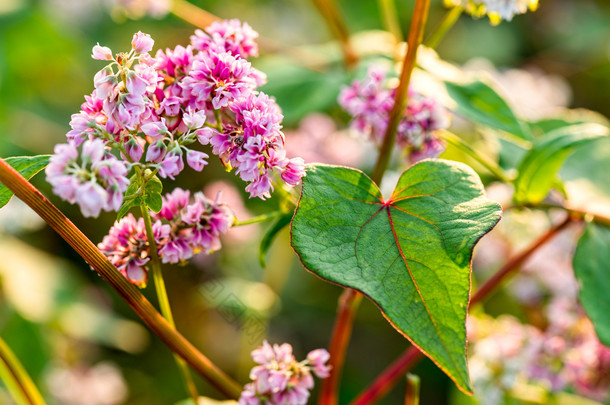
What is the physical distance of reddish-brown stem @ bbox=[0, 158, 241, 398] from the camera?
453 millimetres

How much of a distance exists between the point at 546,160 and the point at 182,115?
42cm

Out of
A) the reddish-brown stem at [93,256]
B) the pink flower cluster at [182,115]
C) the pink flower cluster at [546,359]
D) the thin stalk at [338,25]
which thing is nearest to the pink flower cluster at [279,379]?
the reddish-brown stem at [93,256]

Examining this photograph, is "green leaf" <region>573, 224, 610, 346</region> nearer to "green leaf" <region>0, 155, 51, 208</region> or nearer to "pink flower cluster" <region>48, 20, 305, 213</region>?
"pink flower cluster" <region>48, 20, 305, 213</region>

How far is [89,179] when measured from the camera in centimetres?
42

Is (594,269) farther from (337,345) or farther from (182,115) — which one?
(182,115)

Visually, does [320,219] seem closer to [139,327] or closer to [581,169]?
[581,169]

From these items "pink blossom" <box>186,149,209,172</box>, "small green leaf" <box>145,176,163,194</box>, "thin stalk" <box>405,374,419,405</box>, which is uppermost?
"pink blossom" <box>186,149,209,172</box>

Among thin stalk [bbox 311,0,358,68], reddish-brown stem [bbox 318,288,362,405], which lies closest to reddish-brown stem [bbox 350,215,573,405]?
reddish-brown stem [bbox 318,288,362,405]

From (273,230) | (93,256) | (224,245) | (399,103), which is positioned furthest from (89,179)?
(224,245)

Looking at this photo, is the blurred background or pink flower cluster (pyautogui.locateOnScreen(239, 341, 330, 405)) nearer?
pink flower cluster (pyautogui.locateOnScreen(239, 341, 330, 405))

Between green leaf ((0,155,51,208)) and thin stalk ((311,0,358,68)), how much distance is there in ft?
2.09

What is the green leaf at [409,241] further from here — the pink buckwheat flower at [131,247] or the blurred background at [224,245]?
the blurred background at [224,245]

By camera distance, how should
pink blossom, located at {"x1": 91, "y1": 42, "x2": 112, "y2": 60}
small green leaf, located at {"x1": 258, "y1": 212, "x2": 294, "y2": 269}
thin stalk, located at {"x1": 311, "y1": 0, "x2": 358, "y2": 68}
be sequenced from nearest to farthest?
pink blossom, located at {"x1": 91, "y1": 42, "x2": 112, "y2": 60} < small green leaf, located at {"x1": 258, "y1": 212, "x2": 294, "y2": 269} < thin stalk, located at {"x1": 311, "y1": 0, "x2": 358, "y2": 68}

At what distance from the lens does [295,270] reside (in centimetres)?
167
